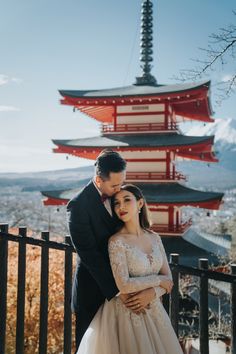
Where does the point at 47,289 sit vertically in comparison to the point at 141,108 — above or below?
below

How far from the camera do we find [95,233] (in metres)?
2.55

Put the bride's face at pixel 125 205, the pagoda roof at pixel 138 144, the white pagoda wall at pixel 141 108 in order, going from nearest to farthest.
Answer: the bride's face at pixel 125 205, the pagoda roof at pixel 138 144, the white pagoda wall at pixel 141 108

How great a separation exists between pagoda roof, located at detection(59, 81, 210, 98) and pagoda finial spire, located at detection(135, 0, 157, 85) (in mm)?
1080

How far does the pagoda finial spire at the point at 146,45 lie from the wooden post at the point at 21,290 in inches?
585

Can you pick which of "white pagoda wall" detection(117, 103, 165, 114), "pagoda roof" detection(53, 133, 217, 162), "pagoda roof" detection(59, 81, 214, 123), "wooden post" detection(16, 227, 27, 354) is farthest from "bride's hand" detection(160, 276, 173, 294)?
"white pagoda wall" detection(117, 103, 165, 114)

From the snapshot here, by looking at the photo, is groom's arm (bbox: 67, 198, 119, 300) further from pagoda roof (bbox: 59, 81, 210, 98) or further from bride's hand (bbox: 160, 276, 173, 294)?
pagoda roof (bbox: 59, 81, 210, 98)

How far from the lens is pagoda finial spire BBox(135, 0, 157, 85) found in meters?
17.5

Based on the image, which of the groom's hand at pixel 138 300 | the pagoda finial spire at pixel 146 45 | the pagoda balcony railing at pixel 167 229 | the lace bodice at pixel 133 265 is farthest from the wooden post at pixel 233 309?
the pagoda finial spire at pixel 146 45

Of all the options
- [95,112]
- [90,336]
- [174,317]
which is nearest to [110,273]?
[90,336]

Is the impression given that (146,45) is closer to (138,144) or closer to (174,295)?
(138,144)

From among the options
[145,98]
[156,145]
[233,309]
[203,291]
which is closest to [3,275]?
[203,291]

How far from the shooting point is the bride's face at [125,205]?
8.36 ft

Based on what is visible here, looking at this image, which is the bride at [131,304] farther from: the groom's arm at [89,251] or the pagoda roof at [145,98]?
the pagoda roof at [145,98]

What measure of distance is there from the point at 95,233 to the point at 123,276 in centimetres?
36
